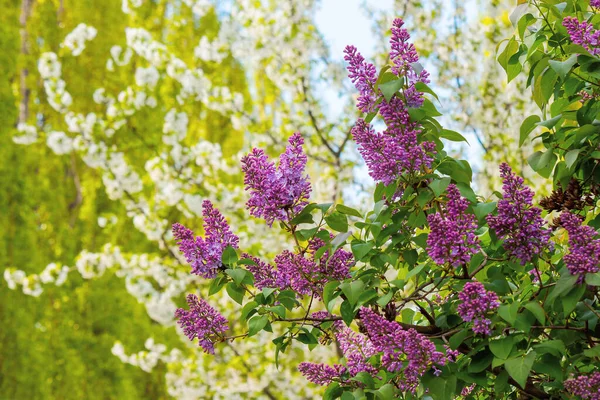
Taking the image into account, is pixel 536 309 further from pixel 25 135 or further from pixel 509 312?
pixel 25 135

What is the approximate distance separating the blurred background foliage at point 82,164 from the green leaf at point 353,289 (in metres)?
5.31

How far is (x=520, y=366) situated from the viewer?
56.0 inches

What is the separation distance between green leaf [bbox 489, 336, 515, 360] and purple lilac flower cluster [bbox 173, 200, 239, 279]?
0.68 meters

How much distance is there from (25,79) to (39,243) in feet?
12.7

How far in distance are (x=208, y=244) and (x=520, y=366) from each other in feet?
2.66

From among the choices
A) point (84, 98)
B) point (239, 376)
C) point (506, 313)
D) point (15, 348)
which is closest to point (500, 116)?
point (239, 376)

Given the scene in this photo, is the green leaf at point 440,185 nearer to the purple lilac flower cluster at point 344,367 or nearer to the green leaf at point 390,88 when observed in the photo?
the green leaf at point 390,88

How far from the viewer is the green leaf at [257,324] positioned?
5.42ft

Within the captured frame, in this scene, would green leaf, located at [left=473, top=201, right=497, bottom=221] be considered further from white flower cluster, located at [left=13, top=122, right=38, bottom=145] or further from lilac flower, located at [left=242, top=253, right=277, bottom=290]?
white flower cluster, located at [left=13, top=122, right=38, bottom=145]

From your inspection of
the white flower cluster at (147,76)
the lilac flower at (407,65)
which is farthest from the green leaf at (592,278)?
the white flower cluster at (147,76)

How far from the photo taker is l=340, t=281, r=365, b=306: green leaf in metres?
1.57

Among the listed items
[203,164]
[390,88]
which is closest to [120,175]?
[203,164]

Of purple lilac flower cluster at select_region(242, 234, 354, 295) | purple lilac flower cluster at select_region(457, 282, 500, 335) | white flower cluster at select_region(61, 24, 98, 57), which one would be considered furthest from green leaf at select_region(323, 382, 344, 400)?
white flower cluster at select_region(61, 24, 98, 57)

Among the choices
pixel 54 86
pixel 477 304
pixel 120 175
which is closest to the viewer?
pixel 477 304
